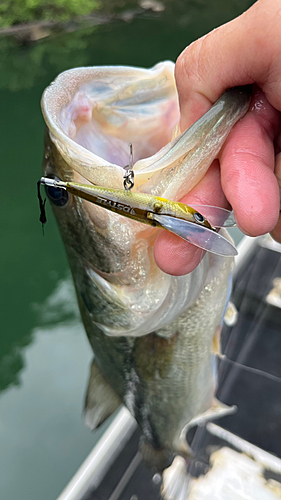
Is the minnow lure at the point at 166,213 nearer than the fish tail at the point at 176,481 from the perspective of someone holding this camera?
Yes

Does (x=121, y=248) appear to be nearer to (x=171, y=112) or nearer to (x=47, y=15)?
(x=171, y=112)

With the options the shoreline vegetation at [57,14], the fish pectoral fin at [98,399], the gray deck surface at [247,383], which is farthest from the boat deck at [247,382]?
the shoreline vegetation at [57,14]

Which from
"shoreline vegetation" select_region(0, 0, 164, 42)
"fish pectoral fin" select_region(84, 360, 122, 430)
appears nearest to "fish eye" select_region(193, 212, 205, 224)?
"fish pectoral fin" select_region(84, 360, 122, 430)

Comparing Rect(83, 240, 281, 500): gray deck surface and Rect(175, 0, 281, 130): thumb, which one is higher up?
Rect(175, 0, 281, 130): thumb

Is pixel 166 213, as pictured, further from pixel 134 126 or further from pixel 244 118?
pixel 134 126

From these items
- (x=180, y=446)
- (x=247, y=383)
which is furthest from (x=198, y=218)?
(x=247, y=383)

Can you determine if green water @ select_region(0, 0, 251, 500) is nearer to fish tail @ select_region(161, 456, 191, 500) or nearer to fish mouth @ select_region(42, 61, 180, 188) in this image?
fish tail @ select_region(161, 456, 191, 500)

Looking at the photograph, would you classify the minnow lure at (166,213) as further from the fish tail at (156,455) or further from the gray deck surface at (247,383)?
the gray deck surface at (247,383)
